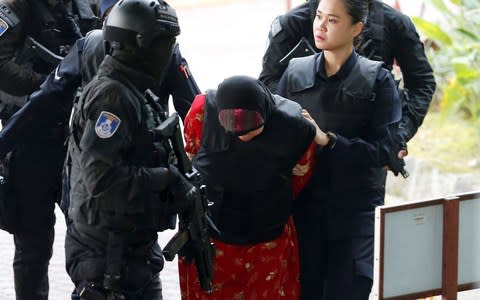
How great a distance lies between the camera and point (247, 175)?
4.24m

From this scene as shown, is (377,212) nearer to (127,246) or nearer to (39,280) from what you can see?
(127,246)

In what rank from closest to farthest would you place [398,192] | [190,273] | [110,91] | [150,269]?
[110,91] < [150,269] < [190,273] < [398,192]

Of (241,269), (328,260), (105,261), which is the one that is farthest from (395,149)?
(105,261)

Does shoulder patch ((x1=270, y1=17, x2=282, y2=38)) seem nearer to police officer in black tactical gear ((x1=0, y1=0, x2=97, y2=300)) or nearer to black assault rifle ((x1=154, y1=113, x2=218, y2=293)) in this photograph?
police officer in black tactical gear ((x1=0, y1=0, x2=97, y2=300))

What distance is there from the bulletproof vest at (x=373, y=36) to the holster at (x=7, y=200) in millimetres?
1623

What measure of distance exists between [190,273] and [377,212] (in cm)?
76

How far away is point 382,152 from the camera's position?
176 inches

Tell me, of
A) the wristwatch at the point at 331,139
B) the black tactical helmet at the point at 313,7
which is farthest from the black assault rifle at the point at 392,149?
the black tactical helmet at the point at 313,7

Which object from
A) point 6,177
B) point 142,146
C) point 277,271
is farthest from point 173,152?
point 6,177

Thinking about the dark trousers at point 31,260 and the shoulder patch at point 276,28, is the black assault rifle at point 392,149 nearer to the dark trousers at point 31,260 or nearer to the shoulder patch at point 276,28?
the shoulder patch at point 276,28

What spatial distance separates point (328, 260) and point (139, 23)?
4.43 ft

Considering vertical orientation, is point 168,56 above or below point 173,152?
above

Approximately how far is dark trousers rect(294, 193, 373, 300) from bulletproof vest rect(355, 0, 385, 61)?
848 mm

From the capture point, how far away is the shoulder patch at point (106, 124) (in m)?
3.72
